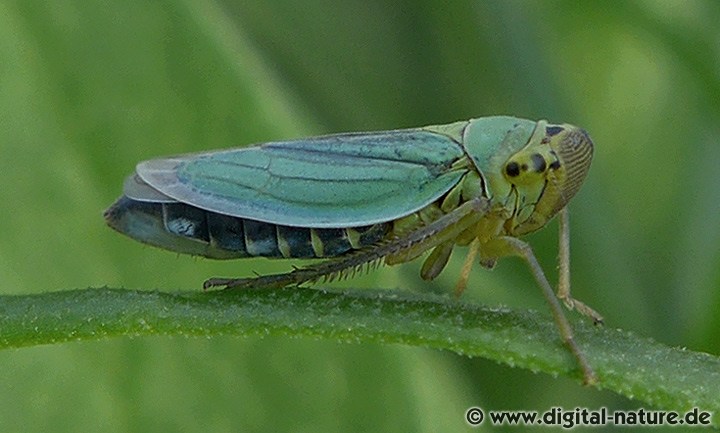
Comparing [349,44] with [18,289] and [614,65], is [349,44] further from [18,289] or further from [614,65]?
[18,289]

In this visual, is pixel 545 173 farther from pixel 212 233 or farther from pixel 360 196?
pixel 212 233

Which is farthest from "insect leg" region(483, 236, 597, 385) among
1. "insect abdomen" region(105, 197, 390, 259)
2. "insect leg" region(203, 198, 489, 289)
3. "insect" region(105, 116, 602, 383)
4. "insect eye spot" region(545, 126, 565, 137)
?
"insect abdomen" region(105, 197, 390, 259)

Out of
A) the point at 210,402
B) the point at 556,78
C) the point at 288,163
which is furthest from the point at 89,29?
the point at 556,78

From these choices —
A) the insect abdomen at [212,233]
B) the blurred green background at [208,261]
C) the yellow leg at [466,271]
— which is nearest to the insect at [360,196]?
the insect abdomen at [212,233]

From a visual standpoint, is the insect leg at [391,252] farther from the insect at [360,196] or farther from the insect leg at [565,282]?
the insect leg at [565,282]

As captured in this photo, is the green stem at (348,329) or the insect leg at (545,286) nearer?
the green stem at (348,329)

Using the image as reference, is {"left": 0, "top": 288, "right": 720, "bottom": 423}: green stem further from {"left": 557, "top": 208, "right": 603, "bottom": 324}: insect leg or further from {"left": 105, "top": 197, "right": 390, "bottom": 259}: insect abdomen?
{"left": 557, "top": 208, "right": 603, "bottom": 324}: insect leg
